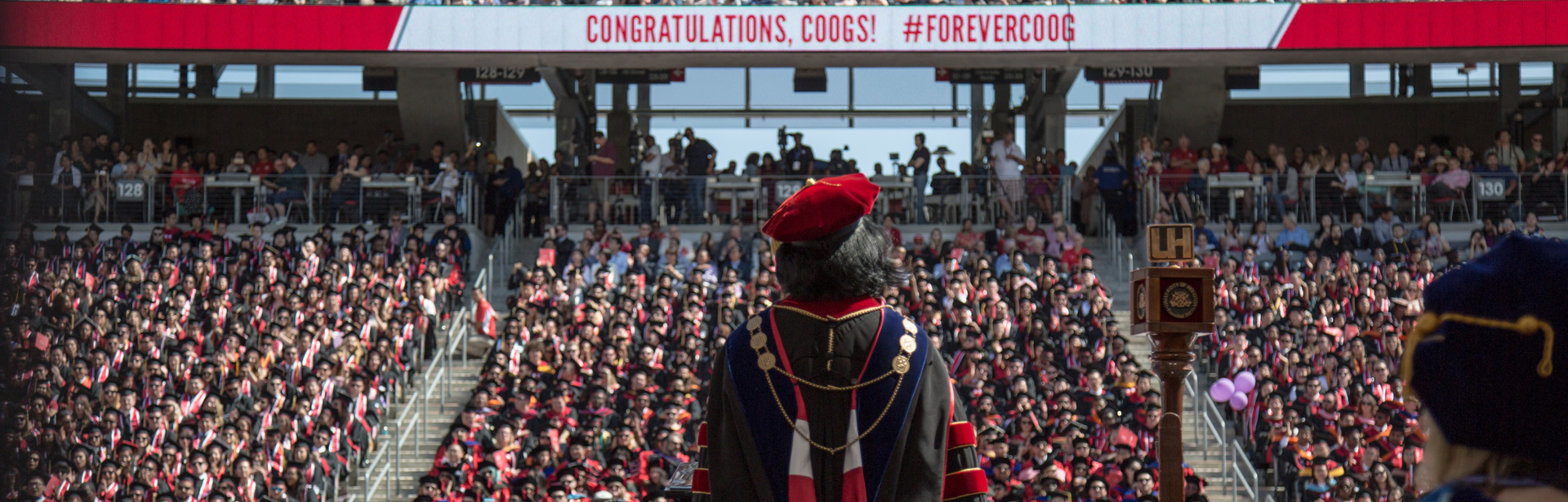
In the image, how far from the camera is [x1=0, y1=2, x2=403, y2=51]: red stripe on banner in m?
19.2

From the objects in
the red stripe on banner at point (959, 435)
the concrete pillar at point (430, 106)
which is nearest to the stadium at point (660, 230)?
the concrete pillar at point (430, 106)

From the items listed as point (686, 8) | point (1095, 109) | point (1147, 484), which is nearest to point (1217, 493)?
point (1147, 484)

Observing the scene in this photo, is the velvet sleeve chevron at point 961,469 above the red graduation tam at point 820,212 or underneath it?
underneath

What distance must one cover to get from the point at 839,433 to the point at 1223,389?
32.6 ft

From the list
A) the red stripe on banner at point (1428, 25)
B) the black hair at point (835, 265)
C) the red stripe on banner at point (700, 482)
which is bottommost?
the red stripe on banner at point (700, 482)

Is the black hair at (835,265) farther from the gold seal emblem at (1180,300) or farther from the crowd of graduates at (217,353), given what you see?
the crowd of graduates at (217,353)

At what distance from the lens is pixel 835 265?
346 centimetres

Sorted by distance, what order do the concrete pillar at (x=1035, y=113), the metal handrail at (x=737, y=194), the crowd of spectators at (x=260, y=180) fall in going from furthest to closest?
the concrete pillar at (x=1035, y=113)
the metal handrail at (x=737, y=194)
the crowd of spectators at (x=260, y=180)

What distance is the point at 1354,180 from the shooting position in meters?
17.6

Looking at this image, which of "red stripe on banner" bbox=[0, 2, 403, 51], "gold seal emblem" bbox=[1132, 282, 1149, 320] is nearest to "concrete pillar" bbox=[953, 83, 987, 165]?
"red stripe on banner" bbox=[0, 2, 403, 51]

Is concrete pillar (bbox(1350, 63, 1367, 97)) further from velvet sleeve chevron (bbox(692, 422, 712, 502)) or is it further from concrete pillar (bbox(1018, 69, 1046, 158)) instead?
velvet sleeve chevron (bbox(692, 422, 712, 502))

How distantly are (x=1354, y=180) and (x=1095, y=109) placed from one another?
26.8 feet

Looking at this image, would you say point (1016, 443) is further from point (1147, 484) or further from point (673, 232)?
point (673, 232)

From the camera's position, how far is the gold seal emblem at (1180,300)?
619cm
